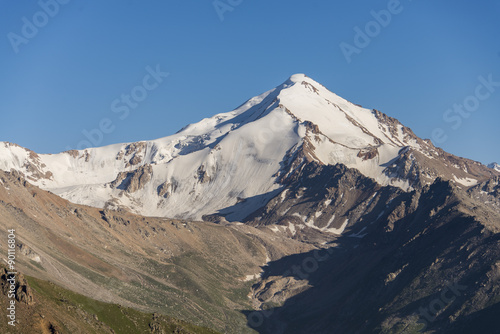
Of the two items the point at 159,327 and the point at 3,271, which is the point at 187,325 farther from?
the point at 3,271

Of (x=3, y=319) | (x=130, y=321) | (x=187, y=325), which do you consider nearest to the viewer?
(x=3, y=319)

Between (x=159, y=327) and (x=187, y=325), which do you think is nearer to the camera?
(x=159, y=327)

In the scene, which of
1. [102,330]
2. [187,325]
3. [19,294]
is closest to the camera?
[19,294]

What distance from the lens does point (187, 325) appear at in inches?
6826

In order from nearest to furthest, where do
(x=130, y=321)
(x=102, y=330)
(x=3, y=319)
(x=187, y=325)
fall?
(x=3, y=319) < (x=102, y=330) < (x=130, y=321) < (x=187, y=325)

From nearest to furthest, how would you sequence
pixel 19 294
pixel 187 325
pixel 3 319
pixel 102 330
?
pixel 3 319 < pixel 19 294 < pixel 102 330 < pixel 187 325

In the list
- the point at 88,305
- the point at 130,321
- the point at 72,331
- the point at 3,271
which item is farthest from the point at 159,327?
the point at 3,271

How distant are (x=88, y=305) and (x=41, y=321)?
27.7 metres

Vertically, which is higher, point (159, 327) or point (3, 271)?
point (3, 271)

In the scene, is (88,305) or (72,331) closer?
(72,331)

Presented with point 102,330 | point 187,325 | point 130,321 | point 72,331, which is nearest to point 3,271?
point 72,331

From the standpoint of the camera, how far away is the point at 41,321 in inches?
4936

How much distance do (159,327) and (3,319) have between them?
4659 centimetres

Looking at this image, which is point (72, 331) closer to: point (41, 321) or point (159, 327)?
point (41, 321)
